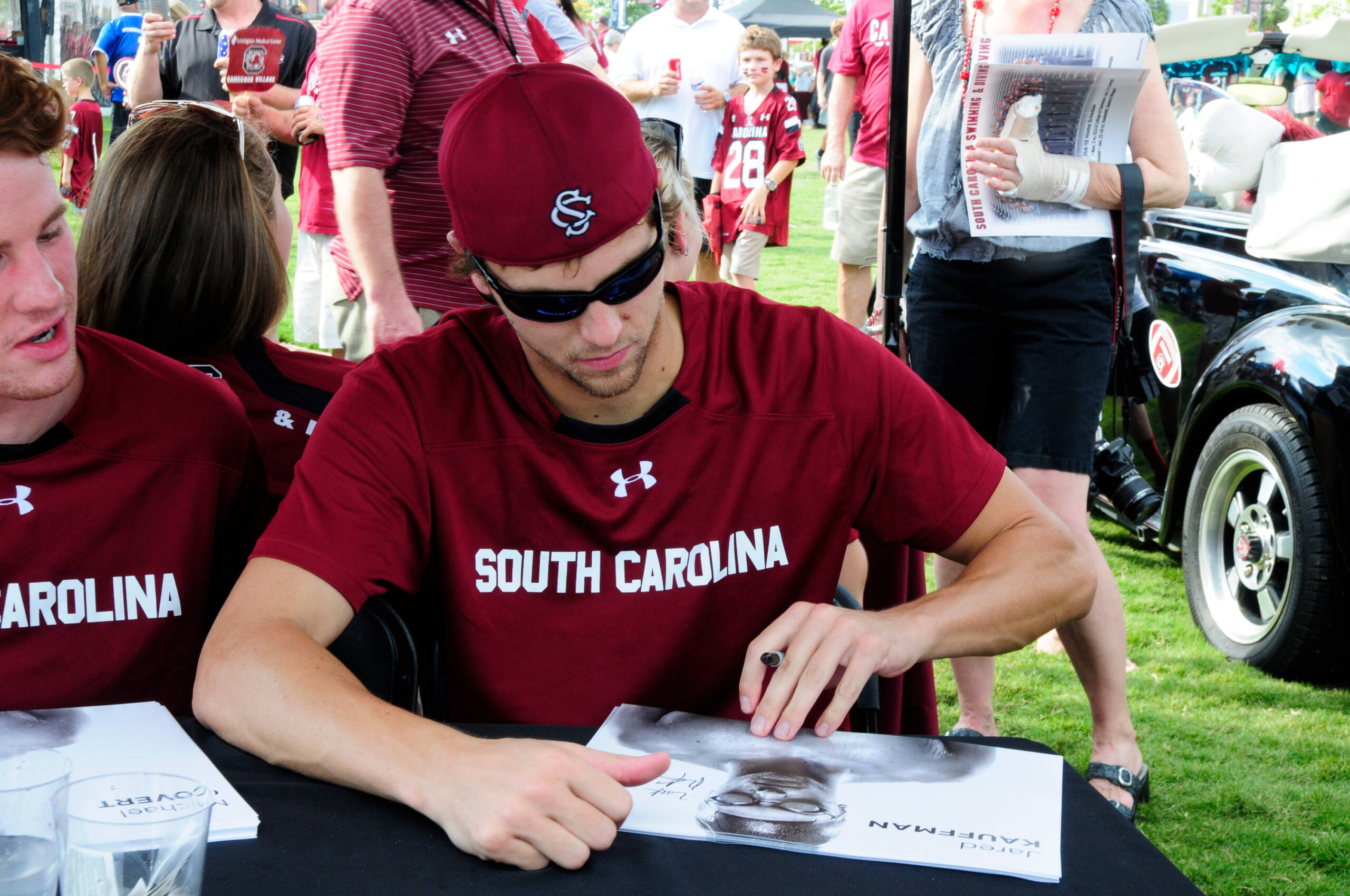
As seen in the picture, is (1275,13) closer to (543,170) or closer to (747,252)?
(747,252)

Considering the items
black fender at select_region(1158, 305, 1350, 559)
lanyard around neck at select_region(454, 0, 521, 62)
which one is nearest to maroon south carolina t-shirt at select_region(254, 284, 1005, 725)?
lanyard around neck at select_region(454, 0, 521, 62)

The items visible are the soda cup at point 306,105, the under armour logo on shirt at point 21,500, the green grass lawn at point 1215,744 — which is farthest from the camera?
the soda cup at point 306,105

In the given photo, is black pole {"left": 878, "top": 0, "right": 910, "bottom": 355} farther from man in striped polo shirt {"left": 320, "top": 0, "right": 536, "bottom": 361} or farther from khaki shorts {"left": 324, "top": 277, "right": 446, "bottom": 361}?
khaki shorts {"left": 324, "top": 277, "right": 446, "bottom": 361}

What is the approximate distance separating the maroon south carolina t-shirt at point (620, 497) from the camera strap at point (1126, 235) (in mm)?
Result: 1206

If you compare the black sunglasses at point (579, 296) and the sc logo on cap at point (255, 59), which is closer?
the black sunglasses at point (579, 296)

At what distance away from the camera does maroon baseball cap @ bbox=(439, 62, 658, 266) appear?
1.65 metres

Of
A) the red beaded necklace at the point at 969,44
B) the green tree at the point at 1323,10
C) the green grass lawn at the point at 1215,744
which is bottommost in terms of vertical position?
the green grass lawn at the point at 1215,744

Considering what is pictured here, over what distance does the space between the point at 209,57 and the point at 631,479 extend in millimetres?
5051

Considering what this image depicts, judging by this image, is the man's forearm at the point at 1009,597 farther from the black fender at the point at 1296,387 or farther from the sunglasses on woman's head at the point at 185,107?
the black fender at the point at 1296,387

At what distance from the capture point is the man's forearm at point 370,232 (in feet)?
9.78

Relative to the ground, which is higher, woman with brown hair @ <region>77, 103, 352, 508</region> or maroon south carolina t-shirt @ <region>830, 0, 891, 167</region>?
maroon south carolina t-shirt @ <region>830, 0, 891, 167</region>

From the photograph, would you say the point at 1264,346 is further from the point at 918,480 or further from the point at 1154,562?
the point at 918,480

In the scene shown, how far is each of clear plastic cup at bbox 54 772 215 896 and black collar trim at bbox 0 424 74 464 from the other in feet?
2.79

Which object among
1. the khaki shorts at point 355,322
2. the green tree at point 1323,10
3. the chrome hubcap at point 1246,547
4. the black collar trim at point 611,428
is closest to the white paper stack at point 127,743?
the black collar trim at point 611,428
